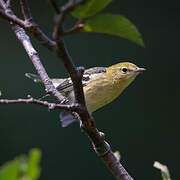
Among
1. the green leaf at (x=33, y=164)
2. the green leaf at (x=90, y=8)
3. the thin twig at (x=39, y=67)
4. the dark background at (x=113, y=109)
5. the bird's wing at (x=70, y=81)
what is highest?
the green leaf at (x=90, y=8)

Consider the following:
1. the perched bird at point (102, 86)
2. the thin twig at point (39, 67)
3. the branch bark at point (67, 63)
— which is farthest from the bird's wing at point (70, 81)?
the branch bark at point (67, 63)

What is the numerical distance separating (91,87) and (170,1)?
281cm

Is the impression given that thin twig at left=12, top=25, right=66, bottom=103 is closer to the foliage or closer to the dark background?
the foliage

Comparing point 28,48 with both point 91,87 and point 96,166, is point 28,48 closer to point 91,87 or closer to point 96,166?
point 91,87

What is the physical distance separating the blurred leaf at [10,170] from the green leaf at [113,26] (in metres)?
0.38

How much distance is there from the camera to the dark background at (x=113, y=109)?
184 inches

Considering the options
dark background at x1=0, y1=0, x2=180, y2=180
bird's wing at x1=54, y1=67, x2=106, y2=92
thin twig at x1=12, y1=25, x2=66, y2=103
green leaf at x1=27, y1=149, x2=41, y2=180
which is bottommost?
dark background at x1=0, y1=0, x2=180, y2=180

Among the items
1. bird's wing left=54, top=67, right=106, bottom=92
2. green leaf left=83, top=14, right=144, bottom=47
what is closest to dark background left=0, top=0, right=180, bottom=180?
bird's wing left=54, top=67, right=106, bottom=92

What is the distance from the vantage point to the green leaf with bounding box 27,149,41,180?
490mm

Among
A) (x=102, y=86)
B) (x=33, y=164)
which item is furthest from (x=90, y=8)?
(x=102, y=86)

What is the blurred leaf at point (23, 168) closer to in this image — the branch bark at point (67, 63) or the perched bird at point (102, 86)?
the branch bark at point (67, 63)

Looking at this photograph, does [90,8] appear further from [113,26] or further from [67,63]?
[67,63]

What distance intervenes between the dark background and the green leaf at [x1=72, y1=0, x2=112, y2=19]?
382 centimetres

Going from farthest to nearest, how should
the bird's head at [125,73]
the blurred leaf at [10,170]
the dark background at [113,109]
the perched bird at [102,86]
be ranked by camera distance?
the dark background at [113,109]
the bird's head at [125,73]
the perched bird at [102,86]
the blurred leaf at [10,170]
